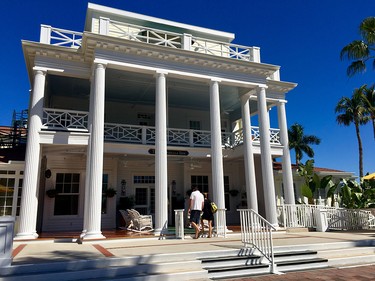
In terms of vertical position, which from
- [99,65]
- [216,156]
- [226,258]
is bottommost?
[226,258]

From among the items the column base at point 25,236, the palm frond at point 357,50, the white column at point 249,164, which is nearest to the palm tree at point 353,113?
the palm frond at point 357,50

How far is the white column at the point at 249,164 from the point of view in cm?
1306

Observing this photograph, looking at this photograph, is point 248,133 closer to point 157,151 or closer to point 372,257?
point 157,151

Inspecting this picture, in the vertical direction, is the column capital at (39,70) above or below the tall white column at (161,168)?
above

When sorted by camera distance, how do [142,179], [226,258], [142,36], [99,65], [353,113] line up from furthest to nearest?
[353,113]
[142,179]
[142,36]
[99,65]
[226,258]

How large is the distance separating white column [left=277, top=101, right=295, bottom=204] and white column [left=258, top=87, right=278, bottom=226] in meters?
1.92

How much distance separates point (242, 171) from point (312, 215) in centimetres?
543

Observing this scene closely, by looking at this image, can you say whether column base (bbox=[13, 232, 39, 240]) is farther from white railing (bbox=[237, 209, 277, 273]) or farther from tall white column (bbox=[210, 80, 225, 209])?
white railing (bbox=[237, 209, 277, 273])

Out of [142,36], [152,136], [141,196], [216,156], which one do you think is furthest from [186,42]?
[141,196]

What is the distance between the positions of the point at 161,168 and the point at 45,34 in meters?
7.03

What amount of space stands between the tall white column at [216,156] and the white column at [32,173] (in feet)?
21.6

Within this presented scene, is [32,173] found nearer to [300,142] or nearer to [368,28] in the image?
[368,28]

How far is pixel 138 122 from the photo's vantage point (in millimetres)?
16875

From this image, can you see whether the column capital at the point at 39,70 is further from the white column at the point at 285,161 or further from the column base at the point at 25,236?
the white column at the point at 285,161
